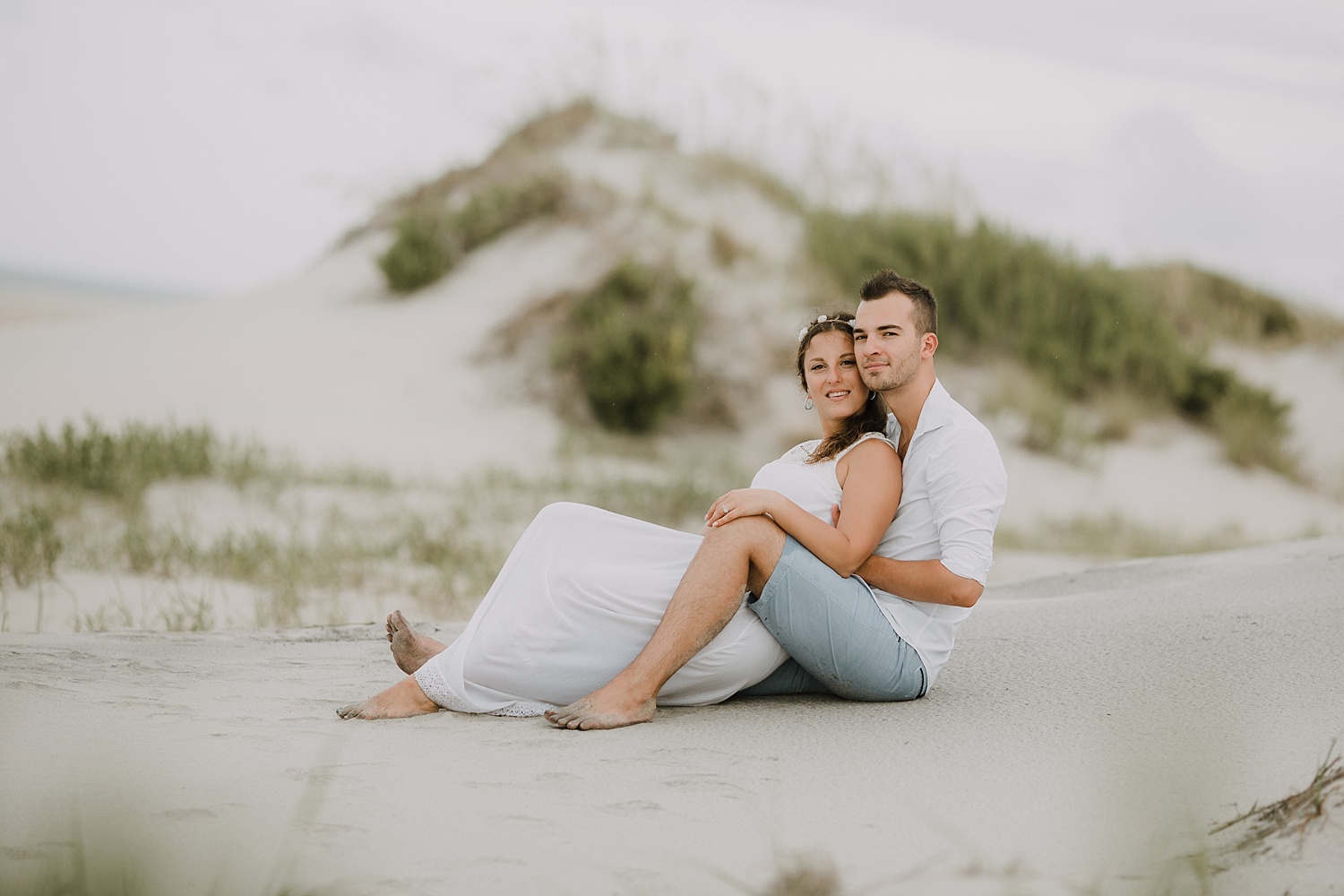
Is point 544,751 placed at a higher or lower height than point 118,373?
lower

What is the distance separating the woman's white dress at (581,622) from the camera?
10.2 feet

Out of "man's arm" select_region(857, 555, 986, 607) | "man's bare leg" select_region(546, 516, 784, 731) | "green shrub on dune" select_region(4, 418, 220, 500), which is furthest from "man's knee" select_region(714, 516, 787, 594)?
"green shrub on dune" select_region(4, 418, 220, 500)

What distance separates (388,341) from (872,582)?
886 cm

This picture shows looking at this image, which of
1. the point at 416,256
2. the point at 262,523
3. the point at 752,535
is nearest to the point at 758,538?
the point at 752,535

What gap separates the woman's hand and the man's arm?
1.20ft

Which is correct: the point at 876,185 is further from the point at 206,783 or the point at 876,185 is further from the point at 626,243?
the point at 206,783

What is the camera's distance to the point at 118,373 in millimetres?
10305

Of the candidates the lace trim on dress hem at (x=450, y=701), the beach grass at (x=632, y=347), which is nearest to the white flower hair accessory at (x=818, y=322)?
the lace trim on dress hem at (x=450, y=701)

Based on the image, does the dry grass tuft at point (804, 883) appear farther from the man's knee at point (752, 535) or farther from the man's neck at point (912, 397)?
the man's neck at point (912, 397)

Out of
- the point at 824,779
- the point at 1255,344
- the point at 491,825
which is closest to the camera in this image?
the point at 491,825

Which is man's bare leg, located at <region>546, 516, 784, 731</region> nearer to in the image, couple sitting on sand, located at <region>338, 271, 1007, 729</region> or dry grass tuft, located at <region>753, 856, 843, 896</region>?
couple sitting on sand, located at <region>338, 271, 1007, 729</region>

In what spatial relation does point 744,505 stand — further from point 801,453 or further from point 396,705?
point 396,705

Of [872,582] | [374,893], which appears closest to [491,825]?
[374,893]

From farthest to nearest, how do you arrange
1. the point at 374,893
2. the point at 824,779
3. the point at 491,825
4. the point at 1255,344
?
the point at 1255,344
the point at 824,779
the point at 491,825
the point at 374,893
